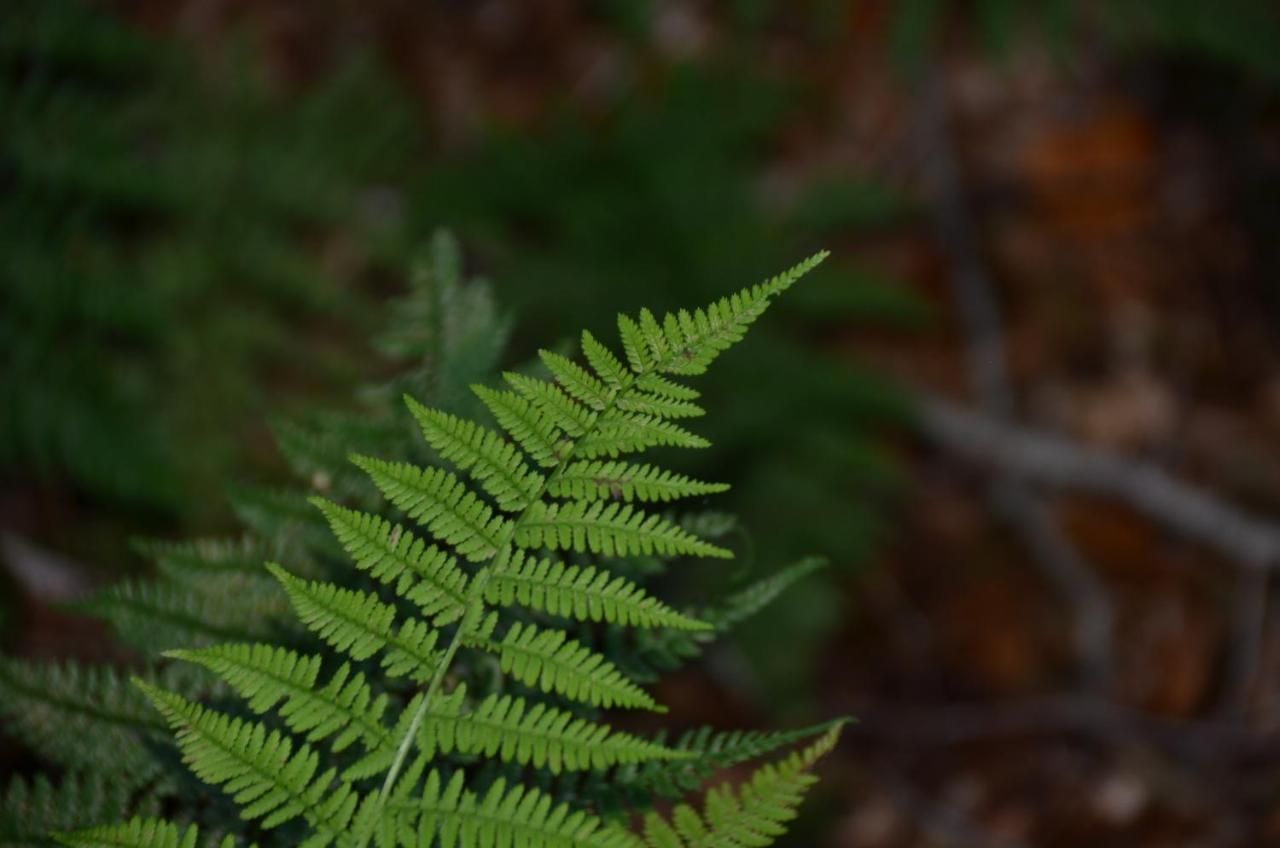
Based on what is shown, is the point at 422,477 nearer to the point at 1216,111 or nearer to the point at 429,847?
the point at 429,847

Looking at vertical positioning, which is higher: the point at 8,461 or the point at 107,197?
the point at 107,197

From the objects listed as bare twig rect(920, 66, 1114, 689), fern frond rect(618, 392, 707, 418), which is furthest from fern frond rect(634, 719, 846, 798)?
bare twig rect(920, 66, 1114, 689)

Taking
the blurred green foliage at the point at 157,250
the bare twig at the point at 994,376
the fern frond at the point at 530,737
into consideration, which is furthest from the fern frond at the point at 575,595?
the bare twig at the point at 994,376

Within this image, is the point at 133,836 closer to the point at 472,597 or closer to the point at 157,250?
the point at 472,597

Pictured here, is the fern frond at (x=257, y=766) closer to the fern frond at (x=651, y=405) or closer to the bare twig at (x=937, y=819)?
the fern frond at (x=651, y=405)

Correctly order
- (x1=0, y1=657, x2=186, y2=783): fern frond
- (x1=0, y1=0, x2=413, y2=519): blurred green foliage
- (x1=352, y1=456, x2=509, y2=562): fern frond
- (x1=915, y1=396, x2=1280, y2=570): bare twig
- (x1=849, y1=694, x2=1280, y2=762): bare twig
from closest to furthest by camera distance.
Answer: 1. (x1=352, y1=456, x2=509, y2=562): fern frond
2. (x1=0, y1=657, x2=186, y2=783): fern frond
3. (x1=0, y1=0, x2=413, y2=519): blurred green foliage
4. (x1=849, y1=694, x2=1280, y2=762): bare twig
5. (x1=915, y1=396, x2=1280, y2=570): bare twig

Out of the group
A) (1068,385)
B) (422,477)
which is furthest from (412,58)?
(422,477)

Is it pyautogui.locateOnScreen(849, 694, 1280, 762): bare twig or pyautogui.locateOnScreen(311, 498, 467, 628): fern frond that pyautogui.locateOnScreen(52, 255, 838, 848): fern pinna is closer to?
pyautogui.locateOnScreen(311, 498, 467, 628): fern frond
